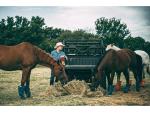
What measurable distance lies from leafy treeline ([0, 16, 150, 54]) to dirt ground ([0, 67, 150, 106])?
54cm

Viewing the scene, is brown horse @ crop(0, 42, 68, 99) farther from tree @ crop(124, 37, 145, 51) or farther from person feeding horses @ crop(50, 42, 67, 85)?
tree @ crop(124, 37, 145, 51)

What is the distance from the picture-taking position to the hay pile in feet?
33.7

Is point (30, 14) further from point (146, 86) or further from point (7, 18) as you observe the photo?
point (146, 86)

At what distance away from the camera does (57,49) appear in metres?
10.4

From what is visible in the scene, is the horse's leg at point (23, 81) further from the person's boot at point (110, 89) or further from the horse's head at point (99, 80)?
the person's boot at point (110, 89)

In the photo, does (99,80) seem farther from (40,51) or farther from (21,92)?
(21,92)

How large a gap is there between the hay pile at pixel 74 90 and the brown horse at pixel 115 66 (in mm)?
111

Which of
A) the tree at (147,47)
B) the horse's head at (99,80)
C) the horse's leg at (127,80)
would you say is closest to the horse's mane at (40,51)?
the horse's head at (99,80)

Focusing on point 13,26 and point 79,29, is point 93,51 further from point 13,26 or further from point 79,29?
point 13,26

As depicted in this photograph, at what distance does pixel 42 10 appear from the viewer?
10.3 meters
